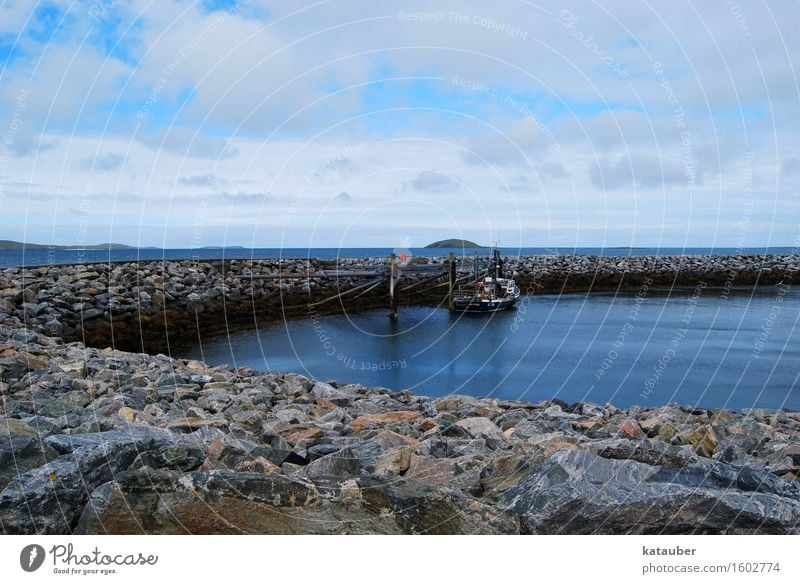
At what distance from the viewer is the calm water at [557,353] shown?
18.3m

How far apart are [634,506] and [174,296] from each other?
26.7 metres

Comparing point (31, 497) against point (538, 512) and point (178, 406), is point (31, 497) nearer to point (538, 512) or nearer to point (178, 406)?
point (538, 512)

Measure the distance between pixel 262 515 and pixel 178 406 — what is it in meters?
4.58

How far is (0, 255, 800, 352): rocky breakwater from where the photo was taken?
73.5 feet

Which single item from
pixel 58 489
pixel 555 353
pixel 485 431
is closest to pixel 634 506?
pixel 485 431

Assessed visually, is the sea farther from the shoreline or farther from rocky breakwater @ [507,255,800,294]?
rocky breakwater @ [507,255,800,294]

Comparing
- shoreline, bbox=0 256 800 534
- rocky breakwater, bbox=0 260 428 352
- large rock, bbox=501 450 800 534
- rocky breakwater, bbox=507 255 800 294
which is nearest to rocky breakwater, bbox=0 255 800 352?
rocky breakwater, bbox=0 260 428 352

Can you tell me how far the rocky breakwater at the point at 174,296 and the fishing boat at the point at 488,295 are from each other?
9.05ft

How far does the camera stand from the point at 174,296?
27969 mm

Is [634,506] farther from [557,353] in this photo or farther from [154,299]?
[154,299]

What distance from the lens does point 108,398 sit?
765cm

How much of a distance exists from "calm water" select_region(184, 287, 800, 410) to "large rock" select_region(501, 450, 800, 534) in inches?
506

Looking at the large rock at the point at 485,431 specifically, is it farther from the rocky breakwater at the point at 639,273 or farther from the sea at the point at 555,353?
the rocky breakwater at the point at 639,273

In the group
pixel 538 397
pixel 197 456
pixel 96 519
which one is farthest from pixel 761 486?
pixel 538 397
